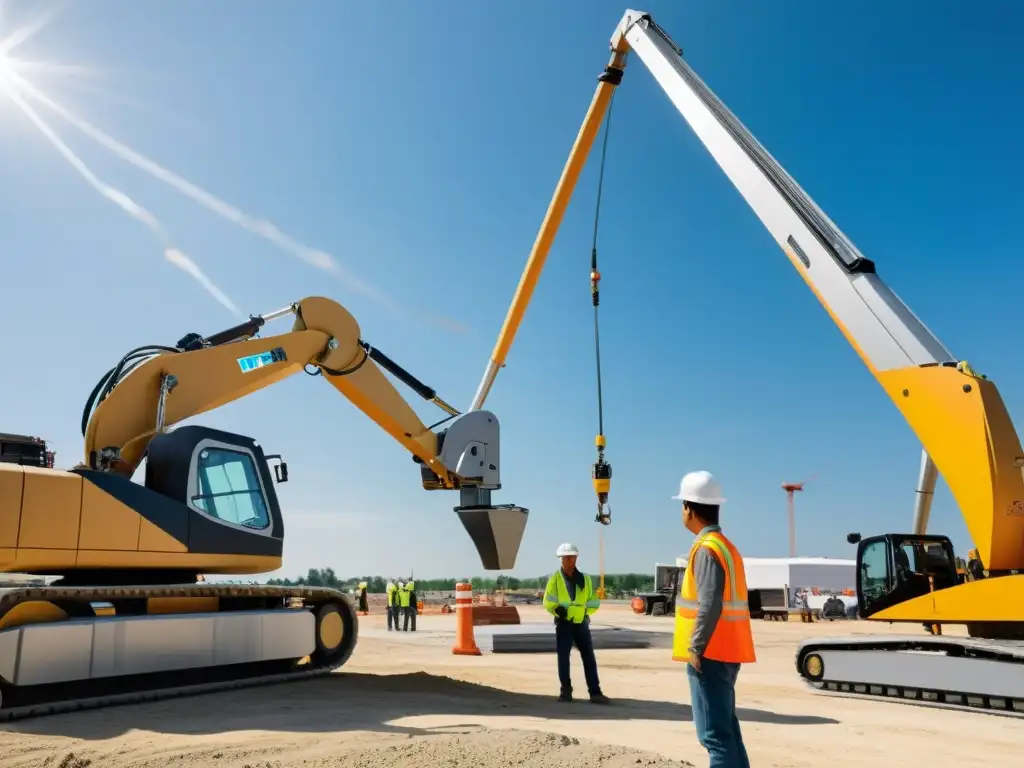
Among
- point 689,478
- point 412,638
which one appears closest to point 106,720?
point 689,478

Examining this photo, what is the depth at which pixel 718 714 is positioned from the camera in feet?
15.1

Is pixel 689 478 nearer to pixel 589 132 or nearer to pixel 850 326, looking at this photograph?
pixel 850 326

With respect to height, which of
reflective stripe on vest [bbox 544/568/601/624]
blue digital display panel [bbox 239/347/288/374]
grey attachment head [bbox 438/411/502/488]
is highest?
blue digital display panel [bbox 239/347/288/374]

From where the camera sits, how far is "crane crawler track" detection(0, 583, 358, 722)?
8.23m

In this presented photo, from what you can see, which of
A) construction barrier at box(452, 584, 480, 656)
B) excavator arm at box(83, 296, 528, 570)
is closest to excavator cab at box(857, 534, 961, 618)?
excavator arm at box(83, 296, 528, 570)

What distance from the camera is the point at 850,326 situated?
10406mm

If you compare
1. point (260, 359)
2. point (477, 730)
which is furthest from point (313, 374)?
point (477, 730)

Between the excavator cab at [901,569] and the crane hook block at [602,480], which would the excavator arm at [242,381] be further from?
the excavator cab at [901,569]

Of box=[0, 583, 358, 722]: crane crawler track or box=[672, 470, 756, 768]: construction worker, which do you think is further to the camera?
box=[0, 583, 358, 722]: crane crawler track

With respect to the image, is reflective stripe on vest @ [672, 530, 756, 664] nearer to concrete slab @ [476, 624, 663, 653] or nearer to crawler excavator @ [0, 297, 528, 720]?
crawler excavator @ [0, 297, 528, 720]

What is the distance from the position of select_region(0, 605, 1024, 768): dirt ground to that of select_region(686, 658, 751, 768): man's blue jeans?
137 cm

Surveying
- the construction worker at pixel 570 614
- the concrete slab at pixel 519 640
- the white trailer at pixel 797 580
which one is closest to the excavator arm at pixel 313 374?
the concrete slab at pixel 519 640

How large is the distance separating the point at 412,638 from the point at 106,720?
13.9 metres

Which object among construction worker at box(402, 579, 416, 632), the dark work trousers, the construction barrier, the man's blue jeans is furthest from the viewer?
construction worker at box(402, 579, 416, 632)
